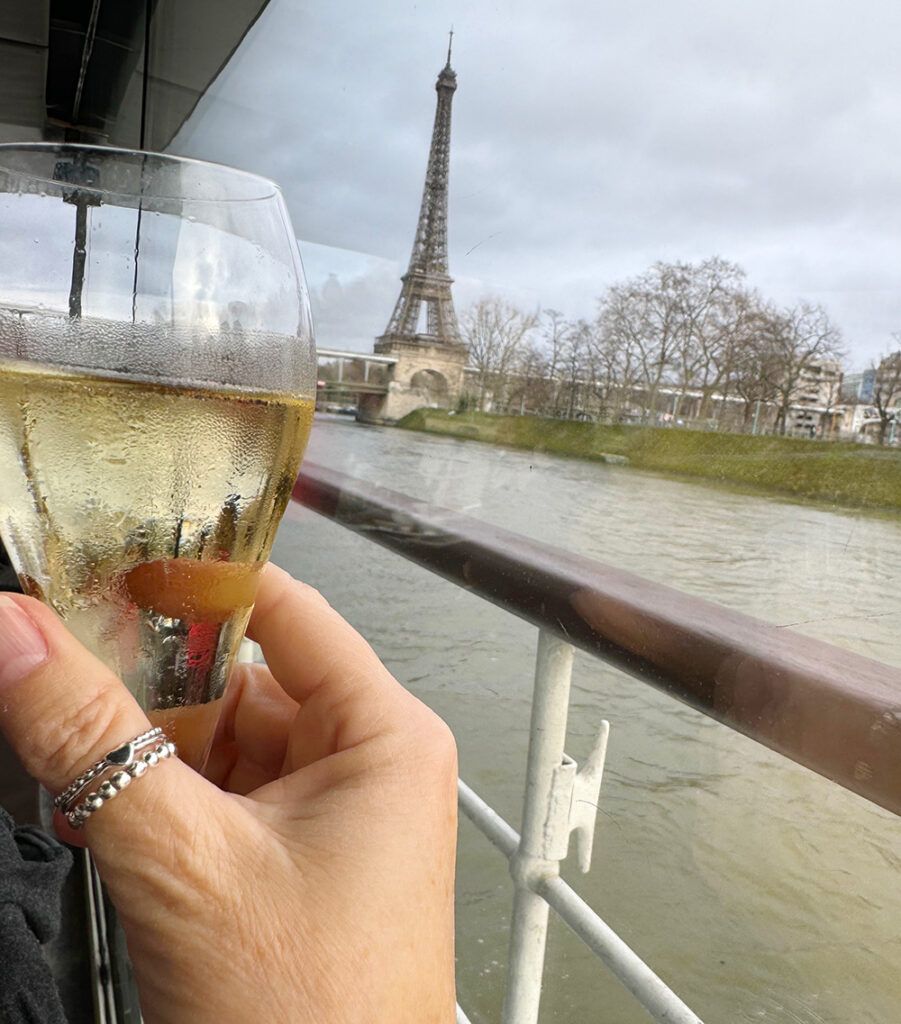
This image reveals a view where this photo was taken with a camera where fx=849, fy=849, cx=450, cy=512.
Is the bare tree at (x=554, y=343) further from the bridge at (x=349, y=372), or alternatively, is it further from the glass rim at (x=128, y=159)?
the glass rim at (x=128, y=159)

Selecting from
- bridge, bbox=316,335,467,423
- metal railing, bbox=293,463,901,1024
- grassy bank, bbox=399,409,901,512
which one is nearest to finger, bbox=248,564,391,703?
metal railing, bbox=293,463,901,1024

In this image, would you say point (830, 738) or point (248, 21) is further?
point (248, 21)

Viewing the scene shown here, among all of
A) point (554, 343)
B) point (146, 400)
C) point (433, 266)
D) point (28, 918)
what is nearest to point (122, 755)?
point (146, 400)

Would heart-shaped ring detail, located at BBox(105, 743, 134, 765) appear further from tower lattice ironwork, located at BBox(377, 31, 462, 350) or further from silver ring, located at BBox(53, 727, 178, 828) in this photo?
tower lattice ironwork, located at BBox(377, 31, 462, 350)

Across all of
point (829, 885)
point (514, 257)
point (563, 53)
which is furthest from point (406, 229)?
point (829, 885)

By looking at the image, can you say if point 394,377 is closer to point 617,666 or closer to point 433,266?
point 433,266

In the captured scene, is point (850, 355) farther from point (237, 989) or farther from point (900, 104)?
point (237, 989)
